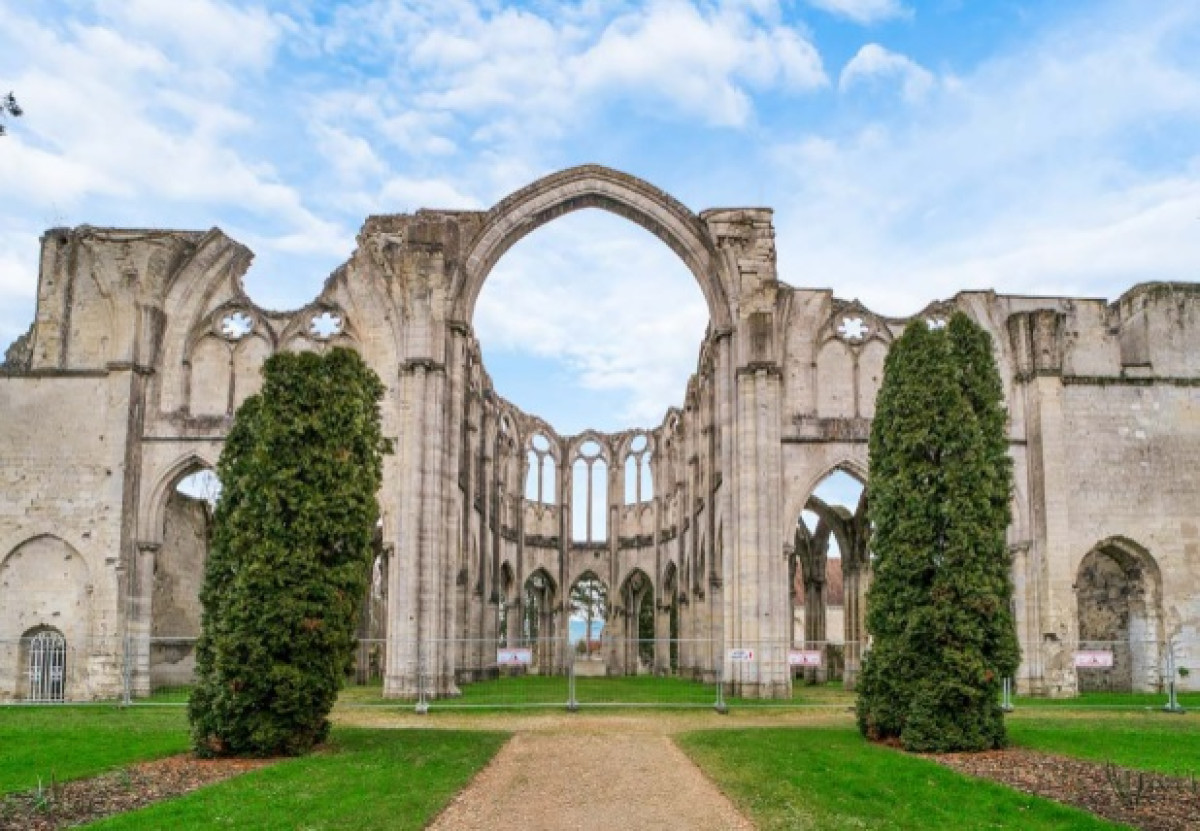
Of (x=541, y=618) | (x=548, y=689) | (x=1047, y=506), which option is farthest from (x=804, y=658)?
(x=541, y=618)

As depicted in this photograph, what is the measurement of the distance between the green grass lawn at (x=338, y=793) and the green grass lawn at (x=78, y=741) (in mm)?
2161

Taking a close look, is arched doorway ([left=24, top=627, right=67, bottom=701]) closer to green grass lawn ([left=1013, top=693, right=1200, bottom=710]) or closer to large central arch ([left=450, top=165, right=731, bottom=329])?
large central arch ([left=450, top=165, right=731, bottom=329])

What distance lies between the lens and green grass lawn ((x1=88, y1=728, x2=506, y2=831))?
9.27 metres

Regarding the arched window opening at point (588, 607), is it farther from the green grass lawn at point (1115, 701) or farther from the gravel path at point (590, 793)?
the gravel path at point (590, 793)

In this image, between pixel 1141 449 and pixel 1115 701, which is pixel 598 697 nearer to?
pixel 1115 701

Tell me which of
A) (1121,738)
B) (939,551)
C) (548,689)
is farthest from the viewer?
(548,689)

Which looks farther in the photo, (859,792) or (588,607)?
(588,607)

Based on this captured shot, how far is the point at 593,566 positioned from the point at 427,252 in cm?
2511

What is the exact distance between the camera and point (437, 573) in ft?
83.5

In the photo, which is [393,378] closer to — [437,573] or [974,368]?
[437,573]

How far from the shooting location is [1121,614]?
30266 mm

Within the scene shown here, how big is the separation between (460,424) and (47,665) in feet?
37.8

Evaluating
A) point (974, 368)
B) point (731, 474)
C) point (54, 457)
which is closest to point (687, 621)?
point (731, 474)

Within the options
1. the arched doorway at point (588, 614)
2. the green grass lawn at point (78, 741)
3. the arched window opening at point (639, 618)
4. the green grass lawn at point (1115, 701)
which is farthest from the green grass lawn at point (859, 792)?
the arched doorway at point (588, 614)
